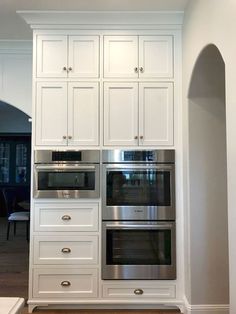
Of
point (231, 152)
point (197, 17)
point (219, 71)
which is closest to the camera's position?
point (231, 152)

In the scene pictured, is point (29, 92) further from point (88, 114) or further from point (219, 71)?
point (219, 71)

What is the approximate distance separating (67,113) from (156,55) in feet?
3.39

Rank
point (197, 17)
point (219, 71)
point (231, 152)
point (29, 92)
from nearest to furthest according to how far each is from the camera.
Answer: point (231, 152) → point (197, 17) → point (219, 71) → point (29, 92)

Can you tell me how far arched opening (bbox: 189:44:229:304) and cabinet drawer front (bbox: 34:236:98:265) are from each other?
926mm

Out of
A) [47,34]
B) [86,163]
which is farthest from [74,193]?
[47,34]

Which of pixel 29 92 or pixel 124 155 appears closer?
pixel 124 155

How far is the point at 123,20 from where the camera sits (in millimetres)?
3139

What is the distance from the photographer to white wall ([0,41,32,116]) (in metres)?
3.96

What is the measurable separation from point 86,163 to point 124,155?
371mm

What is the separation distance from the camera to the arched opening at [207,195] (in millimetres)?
2885

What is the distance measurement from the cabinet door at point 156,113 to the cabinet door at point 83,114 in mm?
443

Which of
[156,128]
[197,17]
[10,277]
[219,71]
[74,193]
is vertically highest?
[197,17]

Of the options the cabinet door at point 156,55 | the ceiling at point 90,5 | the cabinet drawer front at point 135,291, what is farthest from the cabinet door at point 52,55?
the cabinet drawer front at point 135,291

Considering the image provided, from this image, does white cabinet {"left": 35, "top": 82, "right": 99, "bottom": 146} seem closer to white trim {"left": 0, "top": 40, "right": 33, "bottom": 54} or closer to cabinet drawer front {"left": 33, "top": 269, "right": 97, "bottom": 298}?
white trim {"left": 0, "top": 40, "right": 33, "bottom": 54}
